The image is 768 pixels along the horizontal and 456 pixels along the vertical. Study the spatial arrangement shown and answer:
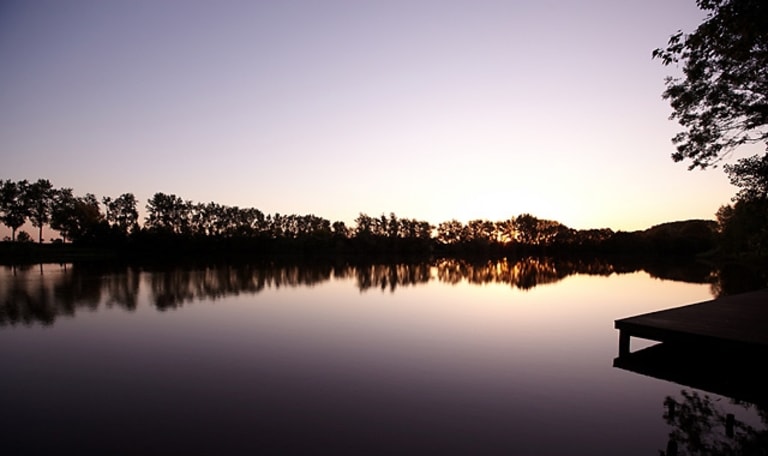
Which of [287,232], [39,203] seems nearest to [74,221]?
[39,203]

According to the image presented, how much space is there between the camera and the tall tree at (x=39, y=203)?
65312 mm

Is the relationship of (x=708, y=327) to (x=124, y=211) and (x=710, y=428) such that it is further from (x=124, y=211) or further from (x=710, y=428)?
(x=124, y=211)

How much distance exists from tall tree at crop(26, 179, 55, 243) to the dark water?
210 ft

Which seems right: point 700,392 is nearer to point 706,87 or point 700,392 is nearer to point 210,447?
point 706,87

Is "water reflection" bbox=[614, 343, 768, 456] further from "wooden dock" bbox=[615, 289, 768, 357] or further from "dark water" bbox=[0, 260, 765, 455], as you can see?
"wooden dock" bbox=[615, 289, 768, 357]

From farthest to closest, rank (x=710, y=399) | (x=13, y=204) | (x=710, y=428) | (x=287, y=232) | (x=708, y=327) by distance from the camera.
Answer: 1. (x=287, y=232)
2. (x=13, y=204)
3. (x=708, y=327)
4. (x=710, y=399)
5. (x=710, y=428)

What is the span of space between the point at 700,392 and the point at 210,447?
777 centimetres

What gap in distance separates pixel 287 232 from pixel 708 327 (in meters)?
86.3

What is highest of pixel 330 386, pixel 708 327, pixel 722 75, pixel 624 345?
pixel 722 75

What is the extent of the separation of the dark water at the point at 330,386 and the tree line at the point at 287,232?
191ft

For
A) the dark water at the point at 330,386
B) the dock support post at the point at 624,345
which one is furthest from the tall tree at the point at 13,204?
the dock support post at the point at 624,345

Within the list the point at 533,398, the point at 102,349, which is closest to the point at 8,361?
the point at 102,349

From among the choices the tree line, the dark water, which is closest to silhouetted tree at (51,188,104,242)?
the tree line

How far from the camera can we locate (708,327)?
7926 millimetres
